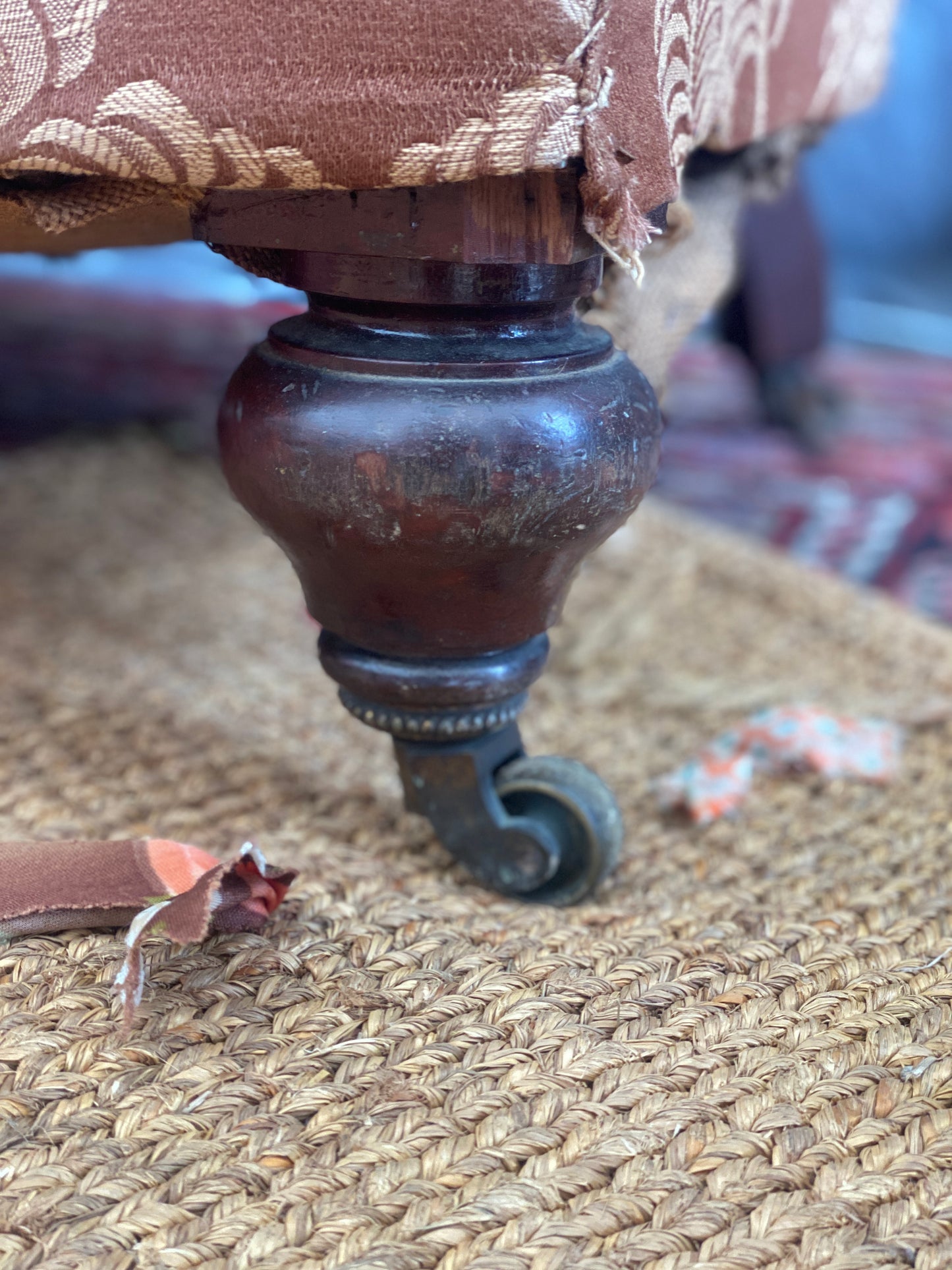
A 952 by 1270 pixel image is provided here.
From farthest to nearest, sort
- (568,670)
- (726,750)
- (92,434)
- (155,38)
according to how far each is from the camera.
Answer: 1. (92,434)
2. (568,670)
3. (726,750)
4. (155,38)

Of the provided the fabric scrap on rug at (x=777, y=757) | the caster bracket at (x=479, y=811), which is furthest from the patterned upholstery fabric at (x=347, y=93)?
the fabric scrap on rug at (x=777, y=757)

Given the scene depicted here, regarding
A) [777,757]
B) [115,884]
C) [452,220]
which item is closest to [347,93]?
[452,220]

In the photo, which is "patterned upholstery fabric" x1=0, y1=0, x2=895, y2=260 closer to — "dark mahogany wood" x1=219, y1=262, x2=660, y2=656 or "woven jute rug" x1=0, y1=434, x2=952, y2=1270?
"dark mahogany wood" x1=219, y1=262, x2=660, y2=656

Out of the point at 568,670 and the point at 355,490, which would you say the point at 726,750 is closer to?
the point at 568,670

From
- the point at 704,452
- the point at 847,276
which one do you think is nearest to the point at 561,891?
the point at 704,452

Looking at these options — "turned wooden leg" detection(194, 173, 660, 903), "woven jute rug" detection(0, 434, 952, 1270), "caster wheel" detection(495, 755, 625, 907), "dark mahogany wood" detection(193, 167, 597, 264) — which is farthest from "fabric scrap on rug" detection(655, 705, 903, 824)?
"dark mahogany wood" detection(193, 167, 597, 264)

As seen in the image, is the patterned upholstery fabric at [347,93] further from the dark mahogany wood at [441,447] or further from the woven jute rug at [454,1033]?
the woven jute rug at [454,1033]
